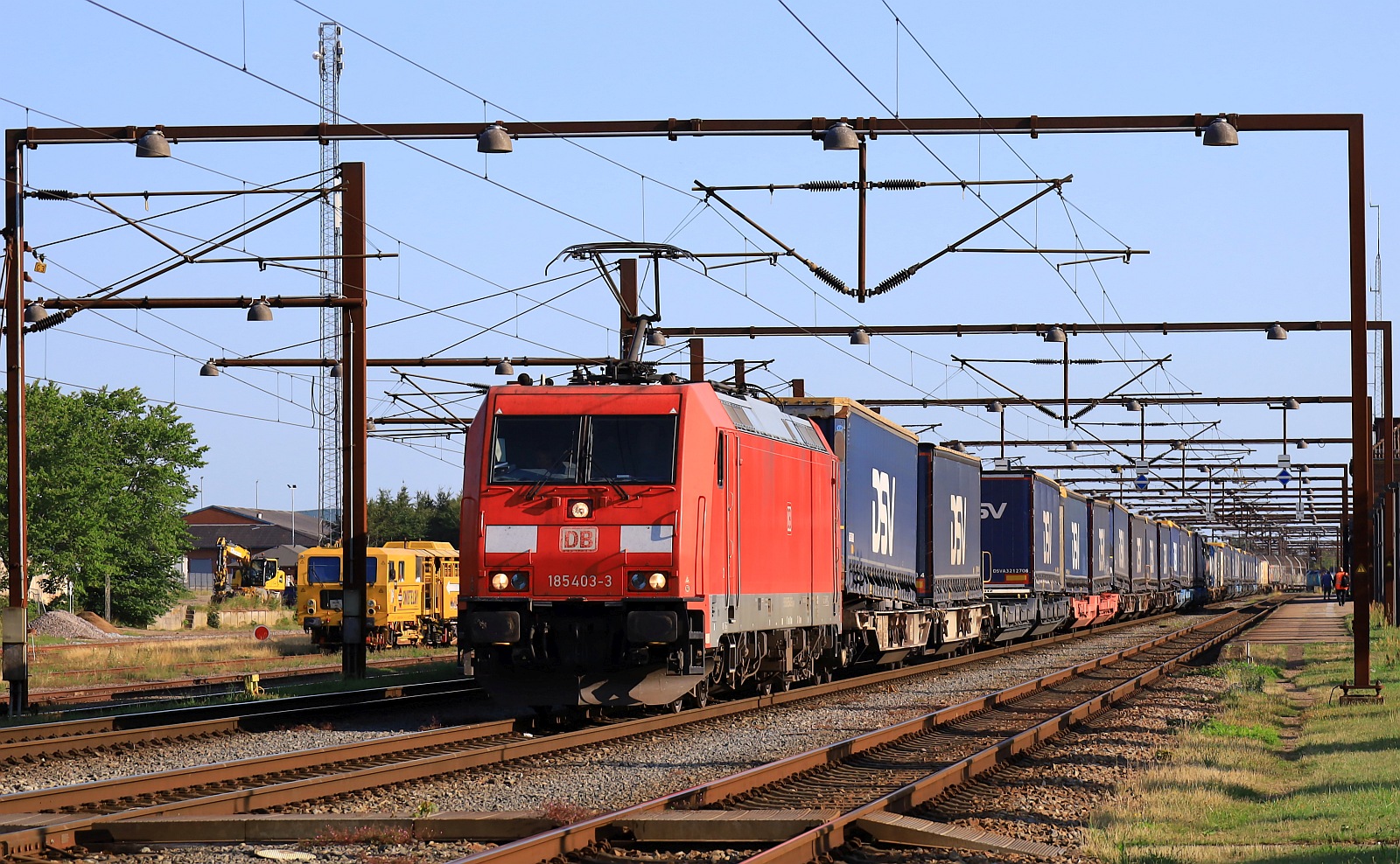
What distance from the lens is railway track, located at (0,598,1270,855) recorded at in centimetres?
1024

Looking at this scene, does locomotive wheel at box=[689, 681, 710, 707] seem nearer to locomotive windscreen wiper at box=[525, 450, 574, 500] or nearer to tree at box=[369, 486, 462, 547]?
locomotive windscreen wiper at box=[525, 450, 574, 500]

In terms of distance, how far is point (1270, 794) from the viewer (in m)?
12.3

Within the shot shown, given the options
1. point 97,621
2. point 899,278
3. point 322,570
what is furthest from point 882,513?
point 97,621

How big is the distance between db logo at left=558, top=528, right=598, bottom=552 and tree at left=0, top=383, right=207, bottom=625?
4356 cm

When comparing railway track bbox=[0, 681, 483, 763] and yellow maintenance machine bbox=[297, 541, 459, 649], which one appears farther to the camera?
yellow maintenance machine bbox=[297, 541, 459, 649]

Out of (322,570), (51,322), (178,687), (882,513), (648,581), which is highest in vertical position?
(51,322)

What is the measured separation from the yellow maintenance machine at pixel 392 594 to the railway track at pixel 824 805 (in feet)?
79.3

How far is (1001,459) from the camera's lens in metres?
40.8

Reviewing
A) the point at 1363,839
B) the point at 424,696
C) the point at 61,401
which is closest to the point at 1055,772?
the point at 1363,839

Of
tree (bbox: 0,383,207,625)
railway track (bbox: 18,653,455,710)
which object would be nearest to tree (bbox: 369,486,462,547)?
tree (bbox: 0,383,207,625)

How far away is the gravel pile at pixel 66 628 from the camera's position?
49.6 metres

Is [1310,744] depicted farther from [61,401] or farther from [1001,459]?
[61,401]

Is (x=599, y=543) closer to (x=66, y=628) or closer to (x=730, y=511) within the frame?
(x=730, y=511)

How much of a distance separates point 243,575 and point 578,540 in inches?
2830
